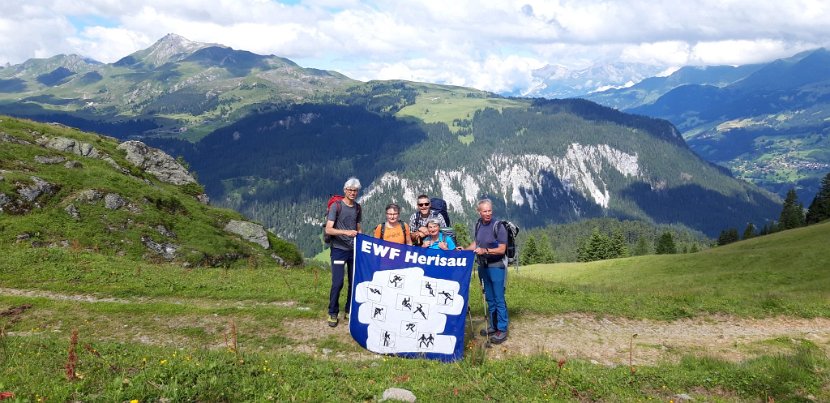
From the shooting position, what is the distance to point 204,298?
1858cm

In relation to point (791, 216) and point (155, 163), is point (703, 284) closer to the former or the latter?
point (155, 163)

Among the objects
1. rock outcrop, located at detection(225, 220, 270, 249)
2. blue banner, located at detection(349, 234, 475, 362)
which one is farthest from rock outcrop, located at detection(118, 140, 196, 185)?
blue banner, located at detection(349, 234, 475, 362)

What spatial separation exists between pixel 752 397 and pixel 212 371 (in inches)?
504

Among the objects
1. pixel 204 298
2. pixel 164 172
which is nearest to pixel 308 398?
pixel 204 298

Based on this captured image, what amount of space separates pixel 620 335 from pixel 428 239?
323 inches

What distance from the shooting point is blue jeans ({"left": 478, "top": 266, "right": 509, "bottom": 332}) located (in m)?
14.0

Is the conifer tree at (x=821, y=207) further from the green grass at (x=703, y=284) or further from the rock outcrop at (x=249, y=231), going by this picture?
the rock outcrop at (x=249, y=231)

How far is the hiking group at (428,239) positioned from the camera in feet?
45.4

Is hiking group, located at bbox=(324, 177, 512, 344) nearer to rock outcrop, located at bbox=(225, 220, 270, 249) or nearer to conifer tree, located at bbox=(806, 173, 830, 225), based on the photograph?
rock outcrop, located at bbox=(225, 220, 270, 249)

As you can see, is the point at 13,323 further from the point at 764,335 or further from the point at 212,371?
the point at 764,335

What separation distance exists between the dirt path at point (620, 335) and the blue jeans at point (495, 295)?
2.47 feet

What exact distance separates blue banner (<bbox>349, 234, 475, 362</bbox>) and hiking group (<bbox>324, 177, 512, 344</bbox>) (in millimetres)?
808

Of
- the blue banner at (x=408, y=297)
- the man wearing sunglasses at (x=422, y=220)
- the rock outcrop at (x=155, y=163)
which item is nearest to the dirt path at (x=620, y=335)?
the blue banner at (x=408, y=297)

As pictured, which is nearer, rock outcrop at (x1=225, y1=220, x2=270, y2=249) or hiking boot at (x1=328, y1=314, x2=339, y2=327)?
hiking boot at (x1=328, y1=314, x2=339, y2=327)
